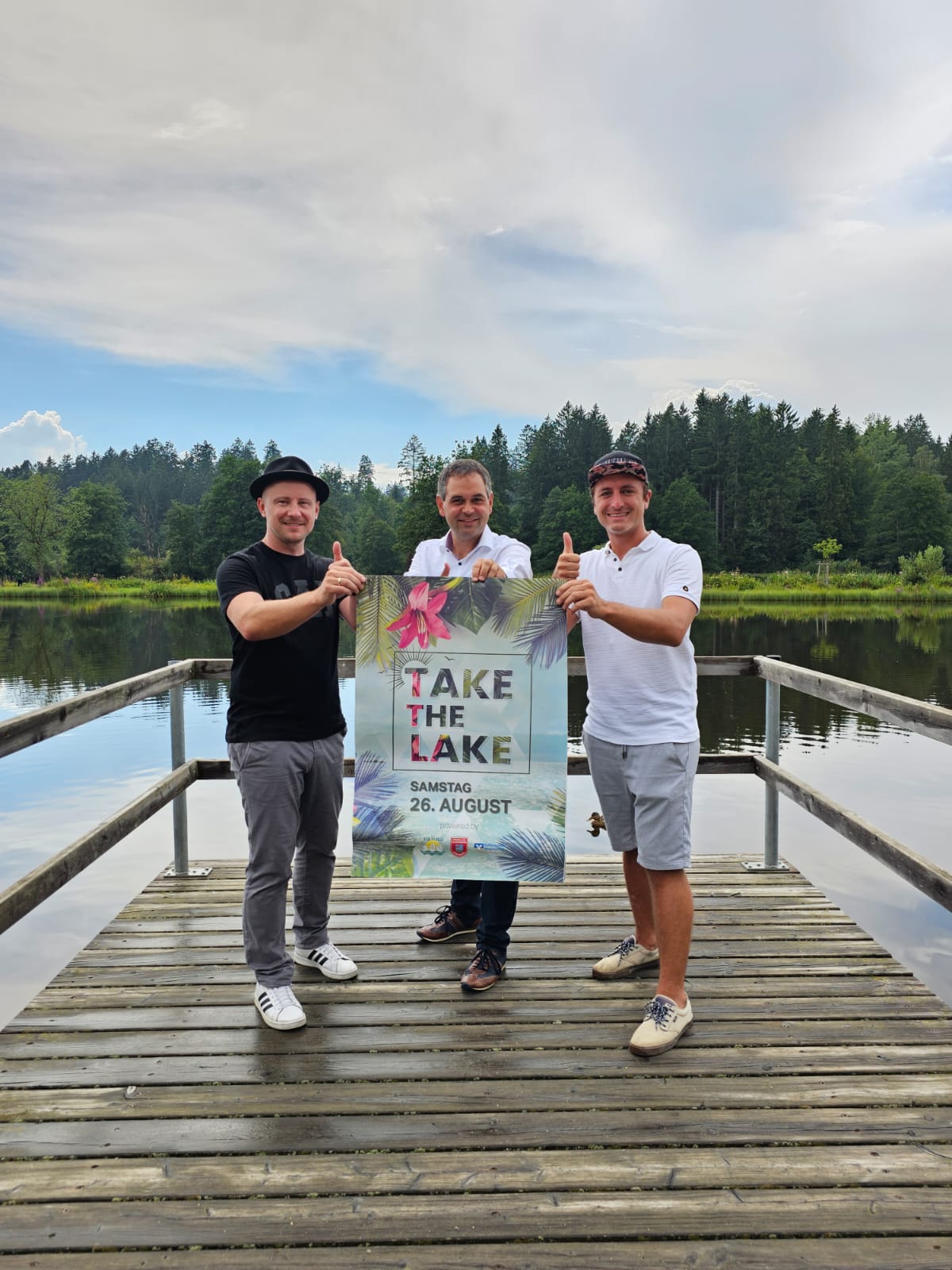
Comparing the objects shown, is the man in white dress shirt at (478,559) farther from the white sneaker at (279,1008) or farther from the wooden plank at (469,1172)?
the wooden plank at (469,1172)

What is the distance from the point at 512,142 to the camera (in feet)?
168

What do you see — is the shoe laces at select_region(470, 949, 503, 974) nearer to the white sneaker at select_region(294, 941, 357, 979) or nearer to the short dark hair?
the white sneaker at select_region(294, 941, 357, 979)

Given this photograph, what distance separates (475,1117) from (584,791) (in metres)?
6.92

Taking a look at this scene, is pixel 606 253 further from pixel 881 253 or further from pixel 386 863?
pixel 386 863

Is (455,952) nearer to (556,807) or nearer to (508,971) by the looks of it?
(508,971)

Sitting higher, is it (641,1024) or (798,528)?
(798,528)

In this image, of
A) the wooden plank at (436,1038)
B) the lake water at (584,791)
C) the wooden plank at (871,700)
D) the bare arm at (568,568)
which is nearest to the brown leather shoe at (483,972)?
the wooden plank at (436,1038)

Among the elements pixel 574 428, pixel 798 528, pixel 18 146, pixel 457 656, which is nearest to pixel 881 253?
pixel 798 528

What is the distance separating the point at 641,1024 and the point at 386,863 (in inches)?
41.8

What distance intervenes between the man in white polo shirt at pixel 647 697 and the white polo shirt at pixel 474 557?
11.5 inches

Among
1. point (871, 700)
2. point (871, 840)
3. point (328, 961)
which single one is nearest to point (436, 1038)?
point (328, 961)

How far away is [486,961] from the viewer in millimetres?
3256

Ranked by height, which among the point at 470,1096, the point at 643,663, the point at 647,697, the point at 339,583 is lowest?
the point at 470,1096

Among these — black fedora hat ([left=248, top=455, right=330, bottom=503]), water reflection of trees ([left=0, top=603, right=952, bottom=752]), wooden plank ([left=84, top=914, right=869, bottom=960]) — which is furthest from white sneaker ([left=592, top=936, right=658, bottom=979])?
water reflection of trees ([left=0, top=603, right=952, bottom=752])
